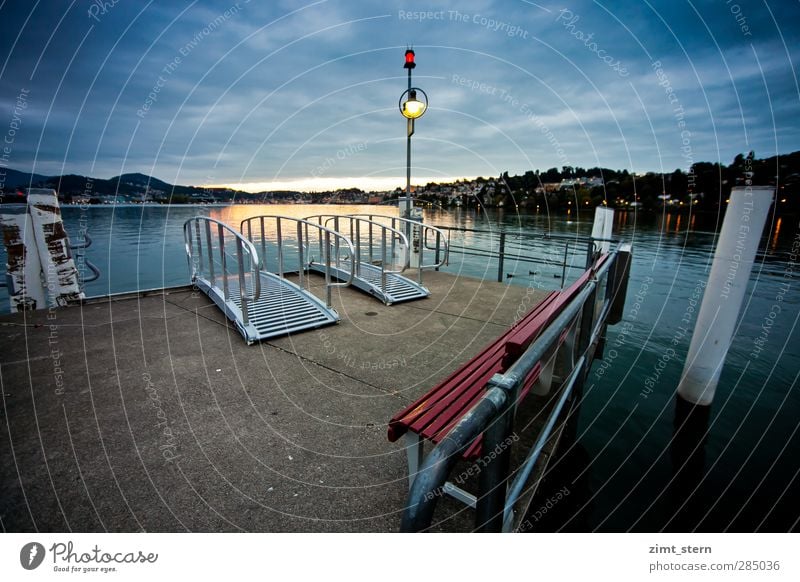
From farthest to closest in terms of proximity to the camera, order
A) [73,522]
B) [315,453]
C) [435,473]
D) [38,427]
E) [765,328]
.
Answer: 1. [765,328]
2. [38,427]
3. [315,453]
4. [73,522]
5. [435,473]

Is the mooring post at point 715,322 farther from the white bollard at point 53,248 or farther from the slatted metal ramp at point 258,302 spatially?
the white bollard at point 53,248

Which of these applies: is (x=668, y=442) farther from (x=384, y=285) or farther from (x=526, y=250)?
(x=526, y=250)

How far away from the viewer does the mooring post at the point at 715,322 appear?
4.00m

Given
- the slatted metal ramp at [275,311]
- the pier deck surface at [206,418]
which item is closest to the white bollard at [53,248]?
the pier deck surface at [206,418]

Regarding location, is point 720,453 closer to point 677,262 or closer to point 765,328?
point 765,328

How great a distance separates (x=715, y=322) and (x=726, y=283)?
0.46m

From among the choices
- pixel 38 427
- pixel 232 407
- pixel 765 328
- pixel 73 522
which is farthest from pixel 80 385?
pixel 765 328

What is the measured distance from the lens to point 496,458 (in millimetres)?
1139

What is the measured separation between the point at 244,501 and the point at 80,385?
7.90 ft

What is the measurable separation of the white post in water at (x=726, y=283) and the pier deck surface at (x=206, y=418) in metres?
2.25

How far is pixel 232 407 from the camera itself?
3.17 meters

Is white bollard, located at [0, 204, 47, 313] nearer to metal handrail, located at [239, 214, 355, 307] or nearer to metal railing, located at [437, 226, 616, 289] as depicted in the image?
metal handrail, located at [239, 214, 355, 307]

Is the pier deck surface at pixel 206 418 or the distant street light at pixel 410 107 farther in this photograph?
the distant street light at pixel 410 107

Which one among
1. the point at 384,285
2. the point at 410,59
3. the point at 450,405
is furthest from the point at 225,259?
the point at 410,59
